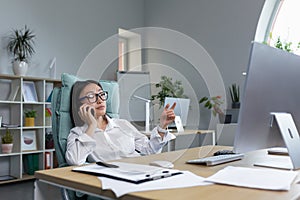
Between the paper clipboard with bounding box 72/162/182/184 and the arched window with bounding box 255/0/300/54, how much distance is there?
11.3 ft

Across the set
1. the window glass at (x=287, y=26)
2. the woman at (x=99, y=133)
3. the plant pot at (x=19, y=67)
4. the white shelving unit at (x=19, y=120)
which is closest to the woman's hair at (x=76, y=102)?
the woman at (x=99, y=133)

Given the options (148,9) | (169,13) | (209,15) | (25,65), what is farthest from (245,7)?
(25,65)

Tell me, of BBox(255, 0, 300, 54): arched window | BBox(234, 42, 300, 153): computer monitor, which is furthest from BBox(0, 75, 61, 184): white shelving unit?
BBox(234, 42, 300, 153): computer monitor

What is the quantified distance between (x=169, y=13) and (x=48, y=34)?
6.61 ft

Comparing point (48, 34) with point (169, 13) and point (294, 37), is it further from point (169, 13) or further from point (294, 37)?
point (294, 37)

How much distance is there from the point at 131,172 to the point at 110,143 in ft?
2.51

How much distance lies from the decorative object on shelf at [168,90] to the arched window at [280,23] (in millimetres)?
1231

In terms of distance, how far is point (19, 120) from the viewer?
3.53m

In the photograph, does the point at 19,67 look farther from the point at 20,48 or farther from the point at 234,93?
the point at 234,93

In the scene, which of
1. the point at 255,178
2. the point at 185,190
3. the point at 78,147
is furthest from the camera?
the point at 78,147

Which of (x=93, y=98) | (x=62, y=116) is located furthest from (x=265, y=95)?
(x=62, y=116)

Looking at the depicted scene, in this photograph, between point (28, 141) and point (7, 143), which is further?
point (28, 141)

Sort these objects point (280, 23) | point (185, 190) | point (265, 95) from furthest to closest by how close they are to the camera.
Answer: point (280, 23) < point (265, 95) < point (185, 190)

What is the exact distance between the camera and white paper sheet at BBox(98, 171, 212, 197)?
0.77 metres
